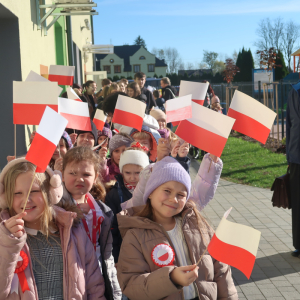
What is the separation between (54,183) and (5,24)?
469cm

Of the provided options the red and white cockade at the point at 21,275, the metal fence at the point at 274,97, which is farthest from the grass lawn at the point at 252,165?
the red and white cockade at the point at 21,275

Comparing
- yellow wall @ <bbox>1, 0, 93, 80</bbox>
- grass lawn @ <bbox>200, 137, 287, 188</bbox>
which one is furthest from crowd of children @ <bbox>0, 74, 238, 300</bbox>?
grass lawn @ <bbox>200, 137, 287, 188</bbox>

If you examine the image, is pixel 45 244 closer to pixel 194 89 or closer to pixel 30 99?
pixel 30 99

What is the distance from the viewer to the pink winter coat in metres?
2.14

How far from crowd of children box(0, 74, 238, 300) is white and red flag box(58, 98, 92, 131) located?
1.03 m

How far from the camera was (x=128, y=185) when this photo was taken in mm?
3727

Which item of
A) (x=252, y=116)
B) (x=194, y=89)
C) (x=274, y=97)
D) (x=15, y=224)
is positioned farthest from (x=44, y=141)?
(x=274, y=97)

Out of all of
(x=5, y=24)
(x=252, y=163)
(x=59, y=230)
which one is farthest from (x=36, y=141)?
(x=252, y=163)

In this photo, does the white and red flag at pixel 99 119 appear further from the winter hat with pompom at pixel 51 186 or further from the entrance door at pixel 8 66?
the winter hat with pompom at pixel 51 186

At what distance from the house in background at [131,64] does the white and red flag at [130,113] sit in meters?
96.8

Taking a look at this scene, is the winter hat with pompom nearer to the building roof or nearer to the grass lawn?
the grass lawn

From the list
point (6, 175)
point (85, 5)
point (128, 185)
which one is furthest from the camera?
point (85, 5)

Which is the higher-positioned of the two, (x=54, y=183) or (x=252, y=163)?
(x=54, y=183)

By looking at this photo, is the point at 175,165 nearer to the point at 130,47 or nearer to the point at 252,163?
the point at 252,163
